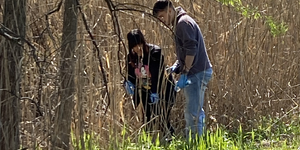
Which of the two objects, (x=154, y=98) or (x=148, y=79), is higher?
(x=148, y=79)

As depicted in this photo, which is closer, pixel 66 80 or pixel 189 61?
pixel 66 80

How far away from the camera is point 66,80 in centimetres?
350

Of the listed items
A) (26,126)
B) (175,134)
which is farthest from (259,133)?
(26,126)

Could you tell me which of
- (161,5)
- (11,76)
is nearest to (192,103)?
(161,5)

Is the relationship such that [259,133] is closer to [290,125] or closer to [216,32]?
[290,125]

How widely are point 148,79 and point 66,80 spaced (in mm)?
1505

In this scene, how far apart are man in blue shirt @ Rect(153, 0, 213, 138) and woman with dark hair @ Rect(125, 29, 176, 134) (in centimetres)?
16

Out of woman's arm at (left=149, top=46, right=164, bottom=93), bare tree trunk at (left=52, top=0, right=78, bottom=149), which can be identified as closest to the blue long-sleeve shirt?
woman's arm at (left=149, top=46, right=164, bottom=93)

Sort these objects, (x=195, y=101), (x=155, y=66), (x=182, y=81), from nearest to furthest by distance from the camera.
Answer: (x=182, y=81), (x=195, y=101), (x=155, y=66)

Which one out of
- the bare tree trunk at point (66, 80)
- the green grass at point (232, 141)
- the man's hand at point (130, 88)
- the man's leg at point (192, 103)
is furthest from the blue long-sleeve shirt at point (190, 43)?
the bare tree trunk at point (66, 80)

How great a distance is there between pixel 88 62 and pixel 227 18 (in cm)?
221

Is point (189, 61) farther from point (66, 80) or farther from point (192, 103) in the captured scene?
point (66, 80)

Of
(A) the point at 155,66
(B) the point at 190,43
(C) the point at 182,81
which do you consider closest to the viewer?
(B) the point at 190,43

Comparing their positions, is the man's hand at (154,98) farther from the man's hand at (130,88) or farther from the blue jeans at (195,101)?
the blue jeans at (195,101)
